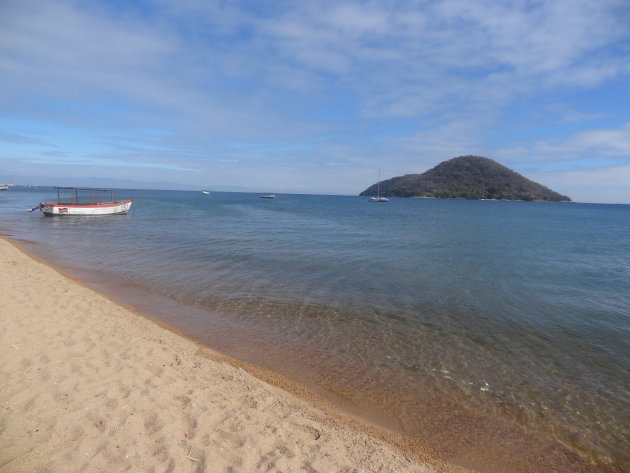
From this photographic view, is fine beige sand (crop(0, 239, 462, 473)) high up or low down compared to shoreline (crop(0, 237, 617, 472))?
up

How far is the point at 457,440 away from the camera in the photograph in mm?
6031

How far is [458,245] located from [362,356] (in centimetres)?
2369

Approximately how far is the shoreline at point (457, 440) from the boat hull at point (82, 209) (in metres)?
44.8

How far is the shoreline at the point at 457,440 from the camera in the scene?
18.3 feet

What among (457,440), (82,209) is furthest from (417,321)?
(82,209)

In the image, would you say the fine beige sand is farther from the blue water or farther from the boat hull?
the boat hull

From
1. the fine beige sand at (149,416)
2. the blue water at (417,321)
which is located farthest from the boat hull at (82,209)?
the fine beige sand at (149,416)

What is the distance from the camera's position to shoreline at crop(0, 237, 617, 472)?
5586 mm

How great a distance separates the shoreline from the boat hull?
4479 centimetres

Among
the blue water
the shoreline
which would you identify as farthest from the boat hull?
the shoreline

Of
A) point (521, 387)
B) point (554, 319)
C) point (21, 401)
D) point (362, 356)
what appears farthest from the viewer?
point (554, 319)

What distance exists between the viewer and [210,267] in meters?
17.8

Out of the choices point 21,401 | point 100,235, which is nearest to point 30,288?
point 21,401

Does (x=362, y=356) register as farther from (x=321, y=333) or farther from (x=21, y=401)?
(x=21, y=401)
